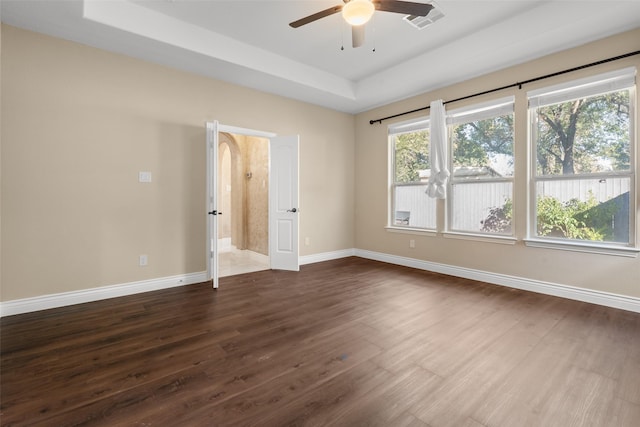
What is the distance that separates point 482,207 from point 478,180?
0.40 meters

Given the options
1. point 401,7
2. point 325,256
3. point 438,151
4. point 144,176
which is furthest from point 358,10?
point 325,256

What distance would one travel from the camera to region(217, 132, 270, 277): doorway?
5.59m

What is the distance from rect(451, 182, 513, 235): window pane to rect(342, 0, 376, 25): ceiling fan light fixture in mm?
2995

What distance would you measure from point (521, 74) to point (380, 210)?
2.92 metres

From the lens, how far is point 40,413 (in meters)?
1.54

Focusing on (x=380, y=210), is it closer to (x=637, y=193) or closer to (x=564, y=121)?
(x=564, y=121)

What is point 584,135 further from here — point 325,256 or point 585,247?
point 325,256

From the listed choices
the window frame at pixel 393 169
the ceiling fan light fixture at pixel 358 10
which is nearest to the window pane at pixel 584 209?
the window frame at pixel 393 169

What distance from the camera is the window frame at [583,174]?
3.01 metres

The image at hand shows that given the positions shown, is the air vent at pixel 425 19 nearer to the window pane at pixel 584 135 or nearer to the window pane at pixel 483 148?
the window pane at pixel 483 148

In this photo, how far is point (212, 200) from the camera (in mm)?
3990

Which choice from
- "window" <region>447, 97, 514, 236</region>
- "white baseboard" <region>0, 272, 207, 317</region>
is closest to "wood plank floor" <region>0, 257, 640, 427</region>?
"white baseboard" <region>0, 272, 207, 317</region>

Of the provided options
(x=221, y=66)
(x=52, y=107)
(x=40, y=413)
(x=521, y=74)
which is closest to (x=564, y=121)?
(x=521, y=74)

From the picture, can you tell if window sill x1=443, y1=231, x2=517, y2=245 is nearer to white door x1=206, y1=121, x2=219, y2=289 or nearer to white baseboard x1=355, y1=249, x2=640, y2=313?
white baseboard x1=355, y1=249, x2=640, y2=313
